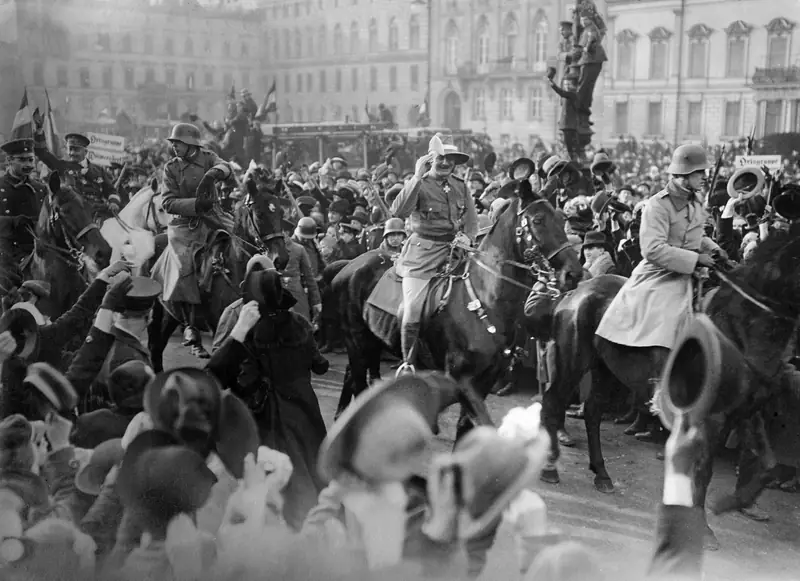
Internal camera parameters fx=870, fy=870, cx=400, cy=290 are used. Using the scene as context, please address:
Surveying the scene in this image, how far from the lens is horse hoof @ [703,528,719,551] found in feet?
19.1

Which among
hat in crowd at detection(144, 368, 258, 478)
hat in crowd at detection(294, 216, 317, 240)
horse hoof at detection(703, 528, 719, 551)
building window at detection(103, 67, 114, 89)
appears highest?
building window at detection(103, 67, 114, 89)

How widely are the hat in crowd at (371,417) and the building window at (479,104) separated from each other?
2.71 meters

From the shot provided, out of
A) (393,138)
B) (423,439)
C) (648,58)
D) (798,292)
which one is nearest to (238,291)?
(393,138)

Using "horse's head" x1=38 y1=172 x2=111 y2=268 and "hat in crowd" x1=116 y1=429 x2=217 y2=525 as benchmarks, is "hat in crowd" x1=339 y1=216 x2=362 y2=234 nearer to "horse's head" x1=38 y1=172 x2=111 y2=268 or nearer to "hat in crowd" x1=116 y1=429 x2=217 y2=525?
"horse's head" x1=38 y1=172 x2=111 y2=268

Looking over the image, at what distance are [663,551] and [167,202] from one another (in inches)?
219

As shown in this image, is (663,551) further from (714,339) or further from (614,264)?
(614,264)

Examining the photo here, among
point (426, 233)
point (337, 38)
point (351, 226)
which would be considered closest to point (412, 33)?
point (337, 38)

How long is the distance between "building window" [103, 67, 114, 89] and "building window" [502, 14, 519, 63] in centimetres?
362

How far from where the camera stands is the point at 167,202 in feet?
28.0

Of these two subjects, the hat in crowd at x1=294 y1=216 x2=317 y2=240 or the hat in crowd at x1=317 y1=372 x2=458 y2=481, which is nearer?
the hat in crowd at x1=317 y1=372 x2=458 y2=481

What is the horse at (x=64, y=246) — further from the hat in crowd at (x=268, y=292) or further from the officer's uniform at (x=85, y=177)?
the hat in crowd at (x=268, y=292)

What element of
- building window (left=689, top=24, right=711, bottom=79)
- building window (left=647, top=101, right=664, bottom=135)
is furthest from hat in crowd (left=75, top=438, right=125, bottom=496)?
building window (left=689, top=24, right=711, bottom=79)

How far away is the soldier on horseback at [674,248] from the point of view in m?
6.28

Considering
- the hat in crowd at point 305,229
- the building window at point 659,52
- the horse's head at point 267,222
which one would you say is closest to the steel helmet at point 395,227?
the hat in crowd at point 305,229
